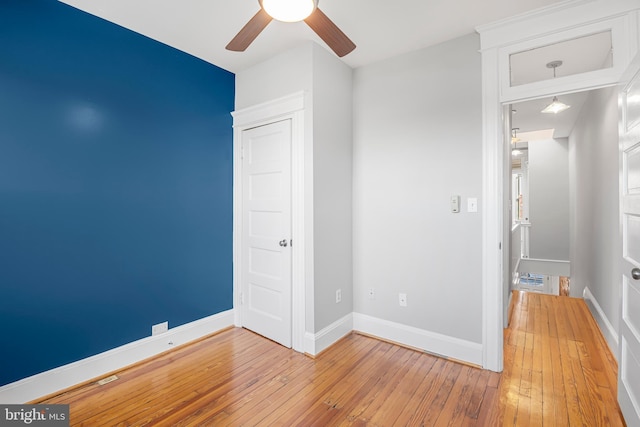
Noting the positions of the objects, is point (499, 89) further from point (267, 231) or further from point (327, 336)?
point (327, 336)

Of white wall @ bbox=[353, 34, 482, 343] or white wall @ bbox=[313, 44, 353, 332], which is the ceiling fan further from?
white wall @ bbox=[353, 34, 482, 343]

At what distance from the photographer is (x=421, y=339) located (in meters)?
2.71

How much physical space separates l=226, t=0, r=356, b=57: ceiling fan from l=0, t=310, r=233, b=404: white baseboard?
7.86 ft

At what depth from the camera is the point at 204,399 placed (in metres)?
2.03

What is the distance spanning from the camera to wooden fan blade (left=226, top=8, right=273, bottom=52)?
1559mm

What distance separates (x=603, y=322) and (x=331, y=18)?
379 centimetres

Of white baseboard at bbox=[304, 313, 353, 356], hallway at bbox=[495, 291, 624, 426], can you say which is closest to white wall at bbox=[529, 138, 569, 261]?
hallway at bbox=[495, 291, 624, 426]

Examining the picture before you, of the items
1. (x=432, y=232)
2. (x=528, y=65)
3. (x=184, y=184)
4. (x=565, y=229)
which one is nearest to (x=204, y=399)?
(x=184, y=184)

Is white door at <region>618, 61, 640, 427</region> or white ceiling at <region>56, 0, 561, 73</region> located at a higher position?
white ceiling at <region>56, 0, 561, 73</region>

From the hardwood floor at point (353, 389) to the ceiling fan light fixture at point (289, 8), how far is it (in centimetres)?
226

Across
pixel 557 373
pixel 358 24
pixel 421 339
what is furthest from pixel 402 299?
pixel 358 24

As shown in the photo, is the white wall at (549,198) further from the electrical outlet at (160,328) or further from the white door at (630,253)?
the electrical outlet at (160,328)

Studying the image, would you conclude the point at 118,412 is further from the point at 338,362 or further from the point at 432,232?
the point at 432,232

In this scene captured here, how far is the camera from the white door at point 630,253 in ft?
5.29
